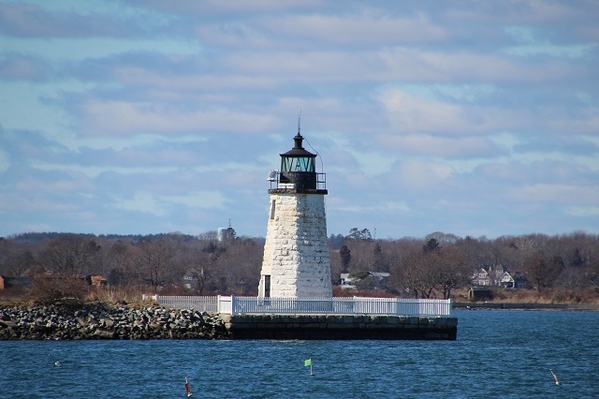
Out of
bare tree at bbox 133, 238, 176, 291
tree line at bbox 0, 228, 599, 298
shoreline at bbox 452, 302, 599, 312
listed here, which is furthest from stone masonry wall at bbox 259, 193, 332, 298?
shoreline at bbox 452, 302, 599, 312

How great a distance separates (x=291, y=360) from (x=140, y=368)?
5128 millimetres

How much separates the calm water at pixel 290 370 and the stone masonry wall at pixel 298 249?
7.19 feet

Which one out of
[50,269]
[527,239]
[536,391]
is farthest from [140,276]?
[527,239]

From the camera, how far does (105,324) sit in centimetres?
4497

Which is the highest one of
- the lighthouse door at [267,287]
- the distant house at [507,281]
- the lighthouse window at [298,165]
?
the lighthouse window at [298,165]

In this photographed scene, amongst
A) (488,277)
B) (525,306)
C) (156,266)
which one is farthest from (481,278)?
(156,266)

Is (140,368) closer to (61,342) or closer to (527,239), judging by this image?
(61,342)

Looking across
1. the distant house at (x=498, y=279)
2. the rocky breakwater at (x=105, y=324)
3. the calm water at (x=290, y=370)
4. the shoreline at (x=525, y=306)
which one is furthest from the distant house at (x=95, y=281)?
the distant house at (x=498, y=279)

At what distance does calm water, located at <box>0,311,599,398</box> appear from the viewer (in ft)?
111

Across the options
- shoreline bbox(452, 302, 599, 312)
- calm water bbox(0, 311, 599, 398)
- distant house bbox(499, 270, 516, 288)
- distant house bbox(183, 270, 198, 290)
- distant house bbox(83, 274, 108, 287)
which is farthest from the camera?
distant house bbox(499, 270, 516, 288)

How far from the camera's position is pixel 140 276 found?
311ft

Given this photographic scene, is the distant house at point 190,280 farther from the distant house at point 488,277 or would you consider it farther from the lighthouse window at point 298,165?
the lighthouse window at point 298,165

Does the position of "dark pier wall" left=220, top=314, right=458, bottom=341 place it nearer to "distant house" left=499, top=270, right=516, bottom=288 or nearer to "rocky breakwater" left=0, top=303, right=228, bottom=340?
"rocky breakwater" left=0, top=303, right=228, bottom=340

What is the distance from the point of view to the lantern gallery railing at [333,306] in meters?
44.0
